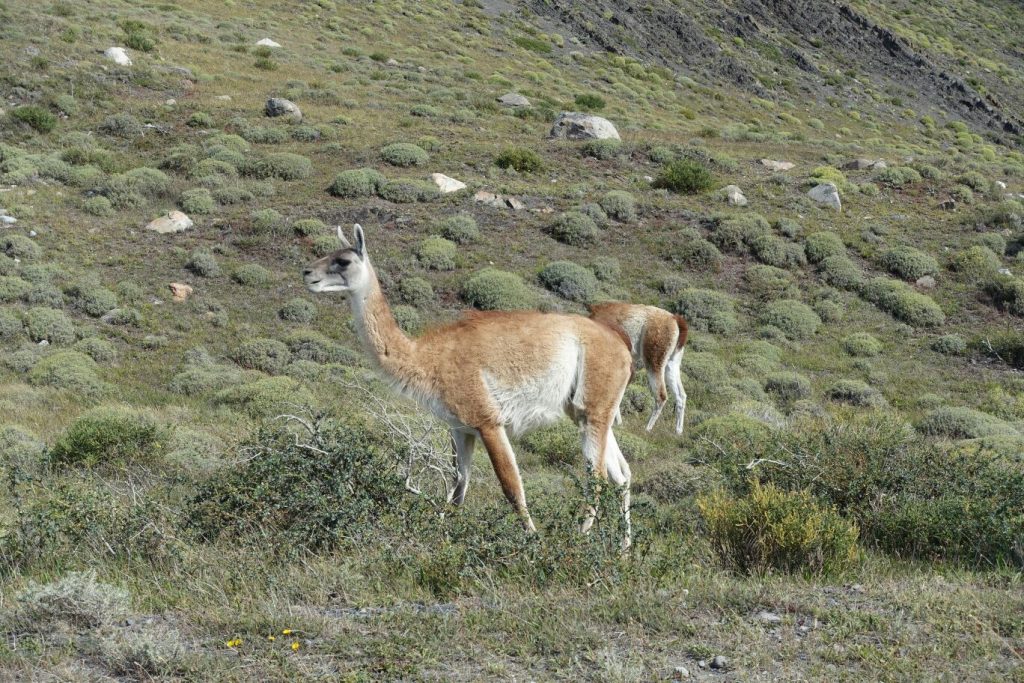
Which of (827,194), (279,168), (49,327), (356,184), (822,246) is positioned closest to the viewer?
(49,327)

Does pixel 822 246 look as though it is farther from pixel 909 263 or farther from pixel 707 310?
pixel 707 310

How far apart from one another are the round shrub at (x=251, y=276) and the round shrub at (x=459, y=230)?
4999 millimetres

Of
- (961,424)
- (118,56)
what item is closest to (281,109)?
(118,56)

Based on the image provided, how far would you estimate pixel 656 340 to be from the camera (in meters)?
12.8

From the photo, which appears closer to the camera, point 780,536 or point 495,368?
point 780,536

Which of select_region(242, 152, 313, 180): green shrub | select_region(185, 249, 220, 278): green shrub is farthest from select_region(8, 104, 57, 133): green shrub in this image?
select_region(185, 249, 220, 278): green shrub

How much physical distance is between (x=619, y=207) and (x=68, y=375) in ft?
52.2

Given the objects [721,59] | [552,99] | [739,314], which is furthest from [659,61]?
[739,314]

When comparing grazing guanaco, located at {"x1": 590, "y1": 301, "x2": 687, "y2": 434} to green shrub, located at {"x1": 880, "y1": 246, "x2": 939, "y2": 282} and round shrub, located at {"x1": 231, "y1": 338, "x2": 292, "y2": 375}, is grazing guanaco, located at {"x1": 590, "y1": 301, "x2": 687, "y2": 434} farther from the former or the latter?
green shrub, located at {"x1": 880, "y1": 246, "x2": 939, "y2": 282}

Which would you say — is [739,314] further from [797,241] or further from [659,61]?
[659,61]

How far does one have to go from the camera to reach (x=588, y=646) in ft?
14.7

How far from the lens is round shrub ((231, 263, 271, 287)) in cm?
2056

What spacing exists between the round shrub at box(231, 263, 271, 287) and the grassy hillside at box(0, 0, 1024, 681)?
0.08 m

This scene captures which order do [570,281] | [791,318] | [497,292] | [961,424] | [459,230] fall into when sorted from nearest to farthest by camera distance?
1. [961,424]
2. [497,292]
3. [791,318]
4. [570,281]
5. [459,230]
